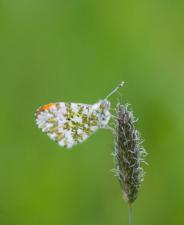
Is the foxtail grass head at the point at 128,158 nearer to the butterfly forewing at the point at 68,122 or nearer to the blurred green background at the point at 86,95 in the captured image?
the butterfly forewing at the point at 68,122

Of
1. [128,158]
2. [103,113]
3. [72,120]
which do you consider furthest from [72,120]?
[128,158]

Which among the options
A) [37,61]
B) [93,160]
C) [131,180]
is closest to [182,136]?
[93,160]

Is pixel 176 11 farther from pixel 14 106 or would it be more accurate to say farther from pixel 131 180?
pixel 131 180

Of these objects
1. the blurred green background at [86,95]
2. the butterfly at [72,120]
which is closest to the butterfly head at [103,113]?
the butterfly at [72,120]

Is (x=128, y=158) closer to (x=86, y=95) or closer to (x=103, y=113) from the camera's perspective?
(x=103, y=113)

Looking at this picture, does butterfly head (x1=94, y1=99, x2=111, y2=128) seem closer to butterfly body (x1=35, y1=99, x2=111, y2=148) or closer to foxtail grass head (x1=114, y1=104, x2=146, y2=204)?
butterfly body (x1=35, y1=99, x2=111, y2=148)

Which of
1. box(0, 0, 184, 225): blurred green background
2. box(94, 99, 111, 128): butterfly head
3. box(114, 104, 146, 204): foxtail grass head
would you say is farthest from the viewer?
box(0, 0, 184, 225): blurred green background

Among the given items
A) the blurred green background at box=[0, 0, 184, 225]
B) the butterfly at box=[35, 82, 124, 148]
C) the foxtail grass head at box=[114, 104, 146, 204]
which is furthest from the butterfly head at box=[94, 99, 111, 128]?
the blurred green background at box=[0, 0, 184, 225]
